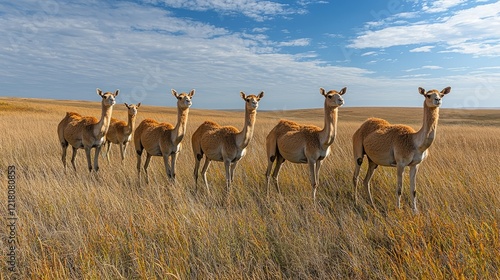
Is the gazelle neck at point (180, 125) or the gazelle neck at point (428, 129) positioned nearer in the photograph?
the gazelle neck at point (428, 129)

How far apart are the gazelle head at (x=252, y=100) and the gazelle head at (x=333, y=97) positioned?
52.4 inches

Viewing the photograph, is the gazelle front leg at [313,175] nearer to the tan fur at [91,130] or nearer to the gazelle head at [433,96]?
the gazelle head at [433,96]

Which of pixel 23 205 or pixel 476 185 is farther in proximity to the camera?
pixel 476 185

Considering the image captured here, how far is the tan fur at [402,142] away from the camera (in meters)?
5.43

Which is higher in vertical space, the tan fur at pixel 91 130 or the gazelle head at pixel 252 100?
the gazelle head at pixel 252 100

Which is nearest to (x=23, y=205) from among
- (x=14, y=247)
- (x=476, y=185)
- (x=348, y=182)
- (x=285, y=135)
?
(x=14, y=247)

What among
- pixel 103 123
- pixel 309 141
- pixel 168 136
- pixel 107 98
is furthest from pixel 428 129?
pixel 103 123

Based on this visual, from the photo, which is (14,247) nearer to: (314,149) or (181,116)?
(181,116)

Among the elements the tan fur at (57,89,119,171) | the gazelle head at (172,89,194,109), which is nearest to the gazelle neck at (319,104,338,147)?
the gazelle head at (172,89,194,109)

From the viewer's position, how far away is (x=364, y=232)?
4496 mm

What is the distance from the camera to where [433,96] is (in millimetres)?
5270

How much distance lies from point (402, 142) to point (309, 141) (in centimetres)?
172

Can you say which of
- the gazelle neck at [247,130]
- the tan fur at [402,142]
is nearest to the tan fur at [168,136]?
the gazelle neck at [247,130]

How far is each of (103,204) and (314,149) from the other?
13.3ft
